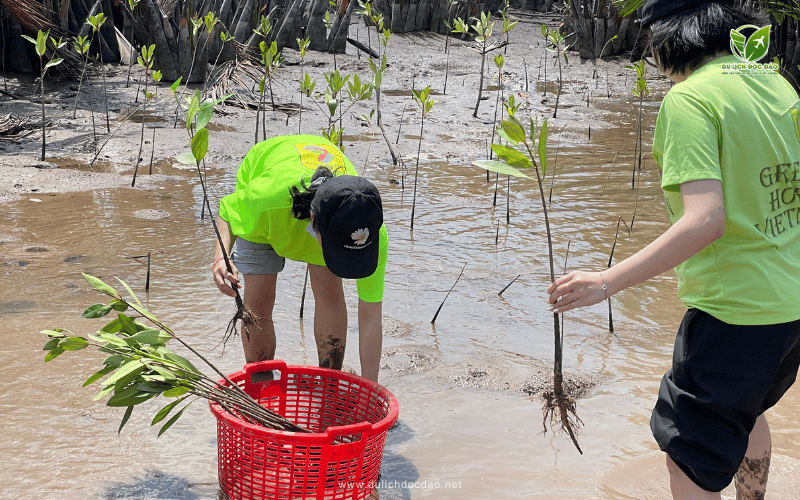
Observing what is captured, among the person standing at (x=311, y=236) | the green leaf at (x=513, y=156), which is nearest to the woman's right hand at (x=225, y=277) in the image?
the person standing at (x=311, y=236)

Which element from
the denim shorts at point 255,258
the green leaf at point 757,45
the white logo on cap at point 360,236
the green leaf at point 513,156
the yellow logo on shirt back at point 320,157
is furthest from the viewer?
the denim shorts at point 255,258

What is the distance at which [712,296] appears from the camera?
1708mm

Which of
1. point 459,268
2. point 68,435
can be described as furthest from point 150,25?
point 68,435

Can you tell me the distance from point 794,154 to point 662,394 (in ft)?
2.12

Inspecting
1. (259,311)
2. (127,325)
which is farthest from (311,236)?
(127,325)

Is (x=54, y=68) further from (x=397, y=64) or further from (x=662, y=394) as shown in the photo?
(x=662, y=394)

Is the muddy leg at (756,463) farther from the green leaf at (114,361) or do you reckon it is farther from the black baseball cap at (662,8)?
the green leaf at (114,361)

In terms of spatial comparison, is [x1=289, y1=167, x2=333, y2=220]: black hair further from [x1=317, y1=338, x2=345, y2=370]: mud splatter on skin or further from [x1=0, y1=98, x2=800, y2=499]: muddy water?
[x1=0, y1=98, x2=800, y2=499]: muddy water

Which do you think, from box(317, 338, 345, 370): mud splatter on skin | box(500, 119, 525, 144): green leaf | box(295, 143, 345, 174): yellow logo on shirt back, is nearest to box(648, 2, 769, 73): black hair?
box(500, 119, 525, 144): green leaf

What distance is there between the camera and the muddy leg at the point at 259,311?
114 inches

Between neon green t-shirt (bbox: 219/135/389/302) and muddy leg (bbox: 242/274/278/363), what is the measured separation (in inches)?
6.9

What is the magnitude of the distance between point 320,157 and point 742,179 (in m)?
1.57

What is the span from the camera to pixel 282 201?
261 centimetres

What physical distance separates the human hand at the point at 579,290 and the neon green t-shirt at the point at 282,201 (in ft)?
3.31
